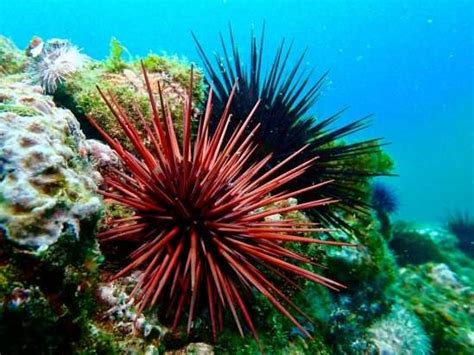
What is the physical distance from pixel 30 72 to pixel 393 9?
169m

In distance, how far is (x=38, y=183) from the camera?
6.30 feet

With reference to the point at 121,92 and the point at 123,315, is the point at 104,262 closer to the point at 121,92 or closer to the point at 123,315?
the point at 123,315

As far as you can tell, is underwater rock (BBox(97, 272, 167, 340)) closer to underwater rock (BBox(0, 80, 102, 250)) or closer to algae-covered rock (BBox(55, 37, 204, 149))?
underwater rock (BBox(0, 80, 102, 250))

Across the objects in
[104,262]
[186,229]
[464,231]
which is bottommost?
[104,262]

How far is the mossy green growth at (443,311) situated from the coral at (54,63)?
6.09 meters

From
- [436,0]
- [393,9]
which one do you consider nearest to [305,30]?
[393,9]

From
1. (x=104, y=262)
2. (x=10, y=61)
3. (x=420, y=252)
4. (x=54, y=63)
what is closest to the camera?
(x=104, y=262)

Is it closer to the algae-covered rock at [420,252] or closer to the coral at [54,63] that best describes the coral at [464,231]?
the algae-covered rock at [420,252]

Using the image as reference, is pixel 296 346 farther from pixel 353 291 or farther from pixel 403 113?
pixel 403 113

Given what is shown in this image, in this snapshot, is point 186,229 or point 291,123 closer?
point 186,229

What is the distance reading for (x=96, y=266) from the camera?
83.9 inches

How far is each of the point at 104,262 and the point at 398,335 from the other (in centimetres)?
449

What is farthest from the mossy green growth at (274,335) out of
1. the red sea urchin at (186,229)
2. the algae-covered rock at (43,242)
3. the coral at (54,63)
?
the coral at (54,63)

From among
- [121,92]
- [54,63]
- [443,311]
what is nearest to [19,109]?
[121,92]
